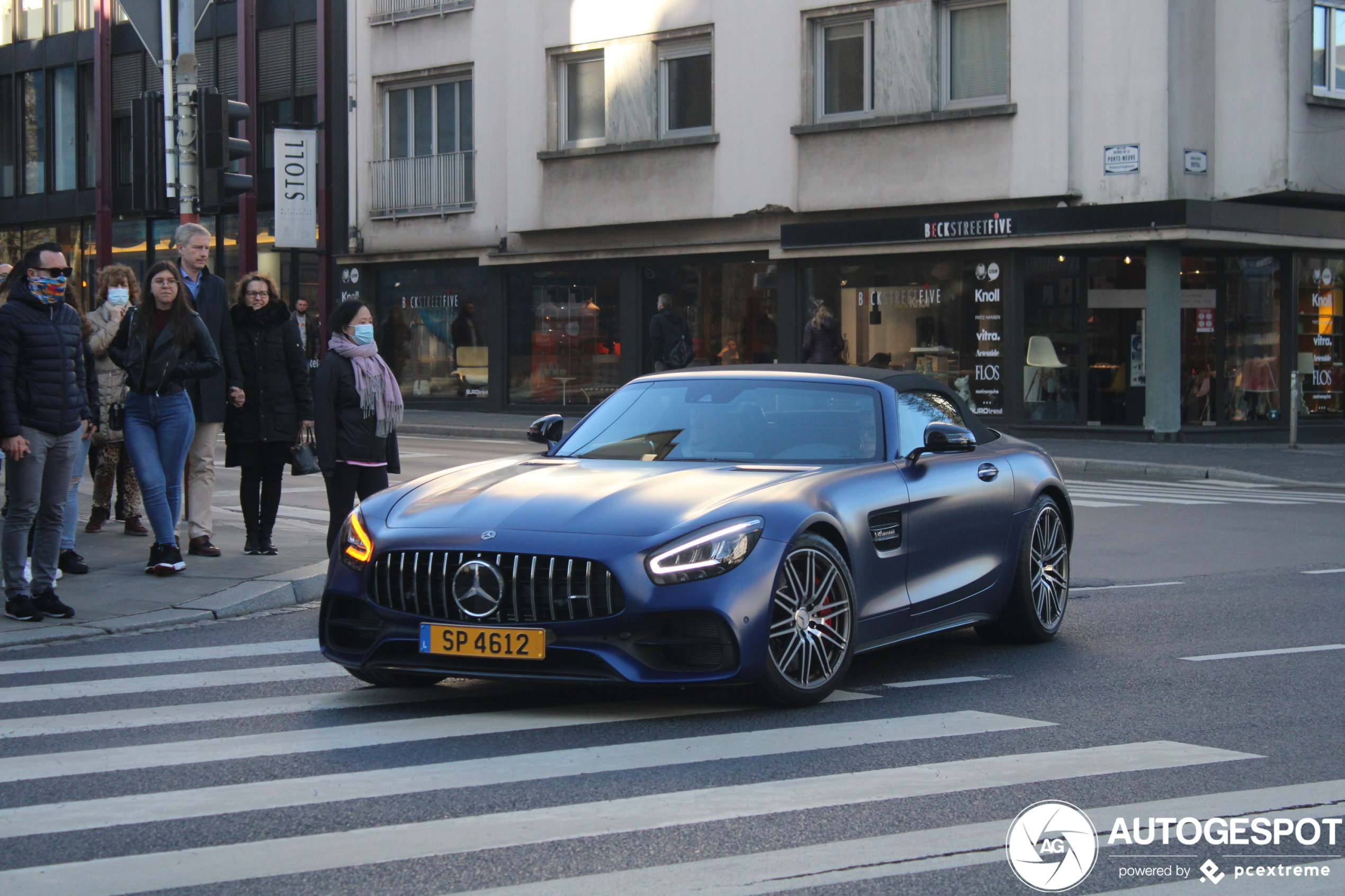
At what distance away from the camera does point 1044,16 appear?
24125 millimetres

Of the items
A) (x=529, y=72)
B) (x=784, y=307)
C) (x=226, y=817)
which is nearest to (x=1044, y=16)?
(x=784, y=307)

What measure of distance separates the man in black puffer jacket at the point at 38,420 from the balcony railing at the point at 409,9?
23.4m

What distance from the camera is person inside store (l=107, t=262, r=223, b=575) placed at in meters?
9.98

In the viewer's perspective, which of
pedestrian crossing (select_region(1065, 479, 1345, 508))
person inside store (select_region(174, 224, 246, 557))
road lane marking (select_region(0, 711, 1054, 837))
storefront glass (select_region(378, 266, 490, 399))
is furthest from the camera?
storefront glass (select_region(378, 266, 490, 399))

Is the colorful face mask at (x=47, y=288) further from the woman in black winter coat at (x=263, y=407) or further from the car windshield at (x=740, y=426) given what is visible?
the car windshield at (x=740, y=426)

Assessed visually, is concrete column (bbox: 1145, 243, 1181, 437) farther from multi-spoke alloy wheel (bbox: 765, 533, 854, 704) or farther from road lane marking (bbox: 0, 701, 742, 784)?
road lane marking (bbox: 0, 701, 742, 784)

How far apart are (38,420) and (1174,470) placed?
15034 millimetres

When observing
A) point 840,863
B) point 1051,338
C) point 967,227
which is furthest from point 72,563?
point 1051,338

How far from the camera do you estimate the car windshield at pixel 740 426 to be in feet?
24.1

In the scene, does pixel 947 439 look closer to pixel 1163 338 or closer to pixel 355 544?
pixel 355 544

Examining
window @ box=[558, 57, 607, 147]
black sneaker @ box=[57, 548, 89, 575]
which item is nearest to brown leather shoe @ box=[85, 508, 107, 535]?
black sneaker @ box=[57, 548, 89, 575]

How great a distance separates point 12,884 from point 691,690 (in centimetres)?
273

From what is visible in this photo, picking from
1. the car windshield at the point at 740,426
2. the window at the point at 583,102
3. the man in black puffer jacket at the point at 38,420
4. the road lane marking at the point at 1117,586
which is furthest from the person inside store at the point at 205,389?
the window at the point at 583,102

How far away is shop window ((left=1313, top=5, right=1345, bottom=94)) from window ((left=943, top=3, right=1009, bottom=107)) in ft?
14.2
